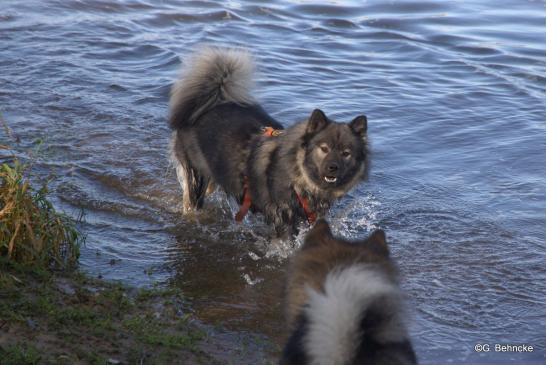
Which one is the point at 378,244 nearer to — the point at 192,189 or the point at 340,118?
the point at 192,189

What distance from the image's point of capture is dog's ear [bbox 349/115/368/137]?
19.1 feet

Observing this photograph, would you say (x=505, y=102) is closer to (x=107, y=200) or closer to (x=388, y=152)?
(x=388, y=152)

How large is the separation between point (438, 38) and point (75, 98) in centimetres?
646

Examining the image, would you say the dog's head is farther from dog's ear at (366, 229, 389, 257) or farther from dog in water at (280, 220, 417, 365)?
dog in water at (280, 220, 417, 365)

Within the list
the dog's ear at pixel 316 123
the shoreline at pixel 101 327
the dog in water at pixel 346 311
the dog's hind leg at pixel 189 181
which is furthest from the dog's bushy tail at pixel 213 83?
the dog in water at pixel 346 311

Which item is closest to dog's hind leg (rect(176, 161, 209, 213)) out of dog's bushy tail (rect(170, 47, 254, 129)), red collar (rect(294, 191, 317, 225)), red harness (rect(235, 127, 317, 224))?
dog's bushy tail (rect(170, 47, 254, 129))

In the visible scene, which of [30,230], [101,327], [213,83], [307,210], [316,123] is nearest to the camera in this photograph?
[101,327]

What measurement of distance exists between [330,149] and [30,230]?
2.14 metres

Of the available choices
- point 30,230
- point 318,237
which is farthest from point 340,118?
point 318,237

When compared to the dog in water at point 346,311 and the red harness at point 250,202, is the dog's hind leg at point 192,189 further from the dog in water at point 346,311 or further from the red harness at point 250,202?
the dog in water at point 346,311

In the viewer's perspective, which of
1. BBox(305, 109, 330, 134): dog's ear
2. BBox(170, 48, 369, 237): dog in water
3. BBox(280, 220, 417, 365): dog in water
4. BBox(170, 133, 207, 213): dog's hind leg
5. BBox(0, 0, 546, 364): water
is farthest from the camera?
BBox(170, 133, 207, 213): dog's hind leg

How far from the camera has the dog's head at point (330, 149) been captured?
580cm

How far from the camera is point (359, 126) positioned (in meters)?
5.87

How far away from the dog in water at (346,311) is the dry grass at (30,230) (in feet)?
7.01
